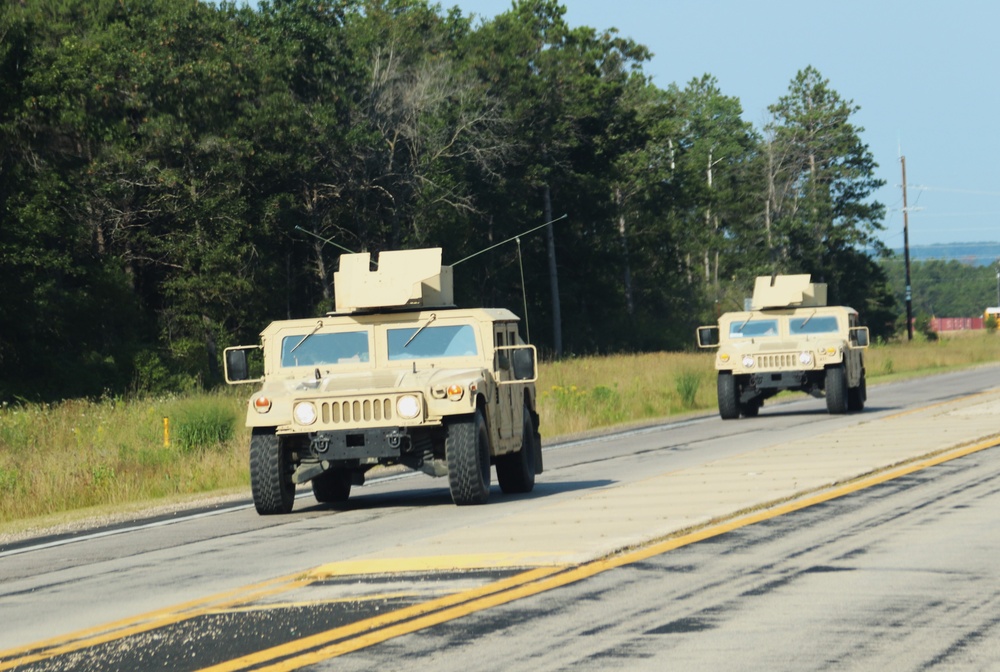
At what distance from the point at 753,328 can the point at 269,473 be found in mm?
16055

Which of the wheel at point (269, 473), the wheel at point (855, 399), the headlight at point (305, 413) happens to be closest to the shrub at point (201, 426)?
the wheel at point (269, 473)

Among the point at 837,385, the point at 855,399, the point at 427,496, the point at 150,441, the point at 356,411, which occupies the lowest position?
the point at 427,496

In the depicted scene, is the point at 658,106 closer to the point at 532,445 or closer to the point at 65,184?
the point at 65,184

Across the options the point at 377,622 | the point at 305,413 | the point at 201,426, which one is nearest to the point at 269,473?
the point at 305,413

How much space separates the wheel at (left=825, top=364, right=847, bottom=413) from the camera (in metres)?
26.3

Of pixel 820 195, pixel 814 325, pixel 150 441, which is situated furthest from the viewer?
pixel 820 195

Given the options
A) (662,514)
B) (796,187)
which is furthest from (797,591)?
(796,187)

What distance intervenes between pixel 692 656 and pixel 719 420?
21580 millimetres

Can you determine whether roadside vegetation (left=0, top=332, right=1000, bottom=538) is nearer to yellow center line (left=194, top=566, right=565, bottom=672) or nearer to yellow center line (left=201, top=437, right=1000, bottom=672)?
yellow center line (left=201, top=437, right=1000, bottom=672)

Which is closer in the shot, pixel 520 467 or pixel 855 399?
pixel 520 467

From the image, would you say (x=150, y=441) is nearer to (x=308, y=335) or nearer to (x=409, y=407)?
(x=308, y=335)

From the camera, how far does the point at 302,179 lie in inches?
1916

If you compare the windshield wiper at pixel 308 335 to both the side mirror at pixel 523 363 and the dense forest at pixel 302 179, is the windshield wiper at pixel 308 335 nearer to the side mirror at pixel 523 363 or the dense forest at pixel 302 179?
the side mirror at pixel 523 363

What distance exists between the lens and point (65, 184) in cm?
3750
